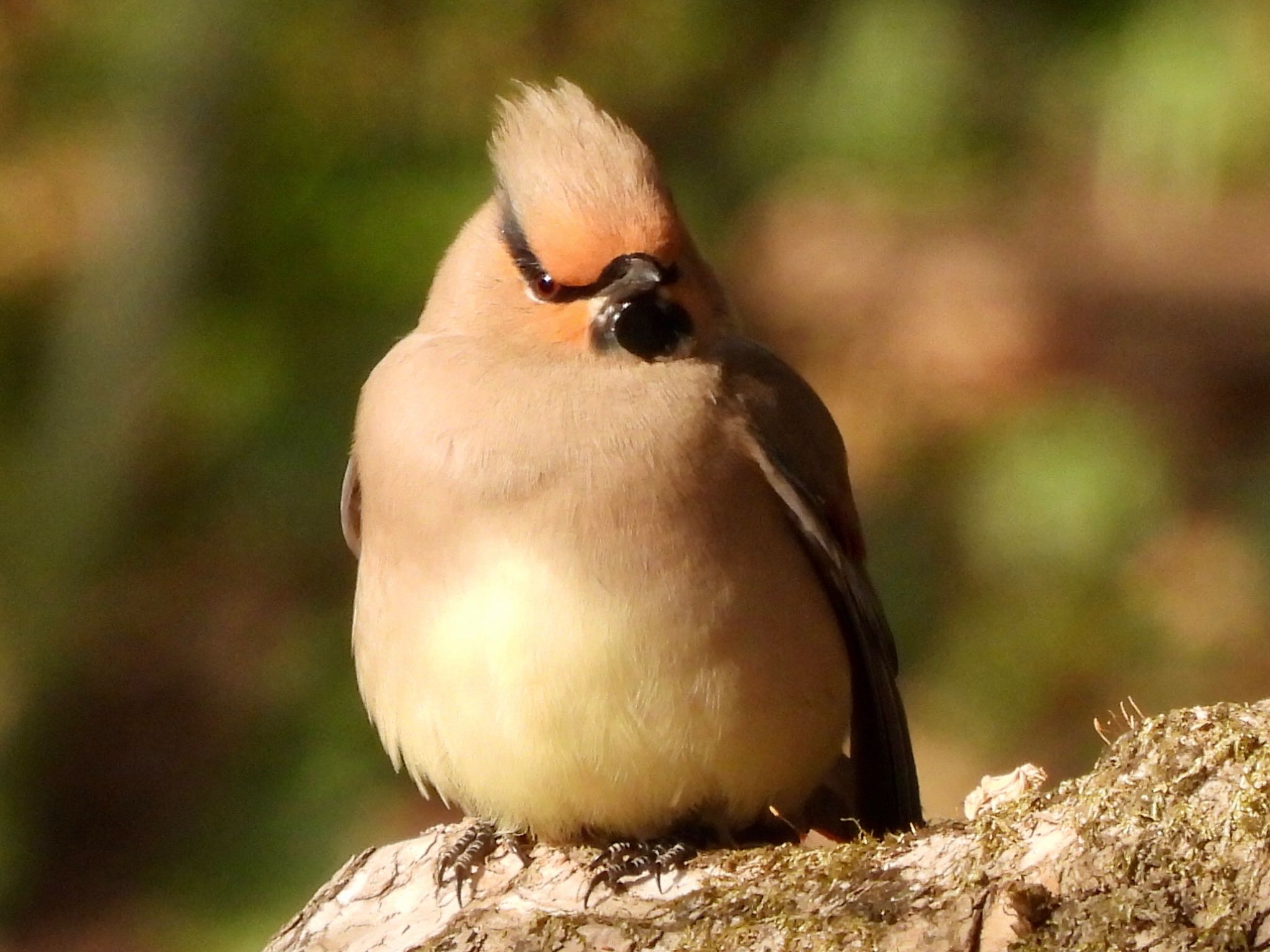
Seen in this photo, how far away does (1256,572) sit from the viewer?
6.55m

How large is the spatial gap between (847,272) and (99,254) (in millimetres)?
3416

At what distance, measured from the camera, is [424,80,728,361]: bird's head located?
12.3 feet

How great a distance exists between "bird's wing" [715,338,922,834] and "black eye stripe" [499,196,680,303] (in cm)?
30

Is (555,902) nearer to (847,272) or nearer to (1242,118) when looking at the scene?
(1242,118)

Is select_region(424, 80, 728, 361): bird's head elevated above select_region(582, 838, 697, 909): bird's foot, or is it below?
above

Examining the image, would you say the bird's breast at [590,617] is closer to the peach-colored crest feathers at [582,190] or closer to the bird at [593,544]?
the bird at [593,544]

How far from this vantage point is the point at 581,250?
3777 mm

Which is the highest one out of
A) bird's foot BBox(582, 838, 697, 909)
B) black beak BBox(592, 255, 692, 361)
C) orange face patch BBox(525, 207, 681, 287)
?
orange face patch BBox(525, 207, 681, 287)

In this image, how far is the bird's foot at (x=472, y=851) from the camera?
3576mm

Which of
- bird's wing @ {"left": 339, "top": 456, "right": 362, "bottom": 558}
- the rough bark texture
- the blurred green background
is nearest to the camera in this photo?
the rough bark texture

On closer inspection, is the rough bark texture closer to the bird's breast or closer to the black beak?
the bird's breast

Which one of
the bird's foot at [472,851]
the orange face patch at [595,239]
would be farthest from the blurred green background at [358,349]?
the bird's foot at [472,851]

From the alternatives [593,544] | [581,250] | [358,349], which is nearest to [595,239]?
[581,250]

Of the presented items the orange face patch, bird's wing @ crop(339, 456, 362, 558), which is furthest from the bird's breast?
bird's wing @ crop(339, 456, 362, 558)
